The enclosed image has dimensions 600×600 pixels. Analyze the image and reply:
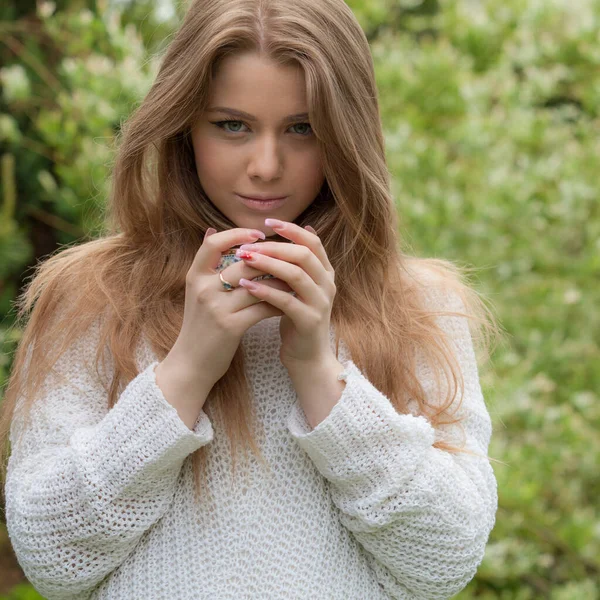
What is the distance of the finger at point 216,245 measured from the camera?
1.51 metres

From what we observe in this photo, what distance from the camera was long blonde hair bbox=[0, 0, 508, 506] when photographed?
1649 mm

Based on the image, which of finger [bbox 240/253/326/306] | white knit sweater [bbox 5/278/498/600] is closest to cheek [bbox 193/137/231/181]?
finger [bbox 240/253/326/306]

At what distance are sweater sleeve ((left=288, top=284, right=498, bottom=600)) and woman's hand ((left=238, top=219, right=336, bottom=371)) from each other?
0.30ft

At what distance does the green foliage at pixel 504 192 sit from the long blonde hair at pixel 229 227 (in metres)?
1.36

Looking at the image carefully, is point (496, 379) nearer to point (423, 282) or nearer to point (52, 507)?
point (423, 282)

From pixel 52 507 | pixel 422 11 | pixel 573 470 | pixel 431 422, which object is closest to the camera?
pixel 52 507

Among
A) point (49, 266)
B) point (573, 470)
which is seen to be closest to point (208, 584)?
point (49, 266)

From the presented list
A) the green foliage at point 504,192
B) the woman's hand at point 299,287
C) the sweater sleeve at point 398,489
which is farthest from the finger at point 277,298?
the green foliage at point 504,192

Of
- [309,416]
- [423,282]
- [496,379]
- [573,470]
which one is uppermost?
[423,282]

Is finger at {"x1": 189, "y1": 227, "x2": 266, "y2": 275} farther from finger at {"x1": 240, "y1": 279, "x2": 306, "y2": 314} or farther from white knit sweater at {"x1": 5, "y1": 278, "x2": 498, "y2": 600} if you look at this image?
white knit sweater at {"x1": 5, "y1": 278, "x2": 498, "y2": 600}

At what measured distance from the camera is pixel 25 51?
3.48 metres

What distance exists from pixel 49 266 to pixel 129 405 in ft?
1.52

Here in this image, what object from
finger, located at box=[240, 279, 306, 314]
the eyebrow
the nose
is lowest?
finger, located at box=[240, 279, 306, 314]

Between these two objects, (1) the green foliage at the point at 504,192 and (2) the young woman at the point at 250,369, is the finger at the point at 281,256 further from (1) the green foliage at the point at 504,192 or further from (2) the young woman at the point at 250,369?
(1) the green foliage at the point at 504,192
